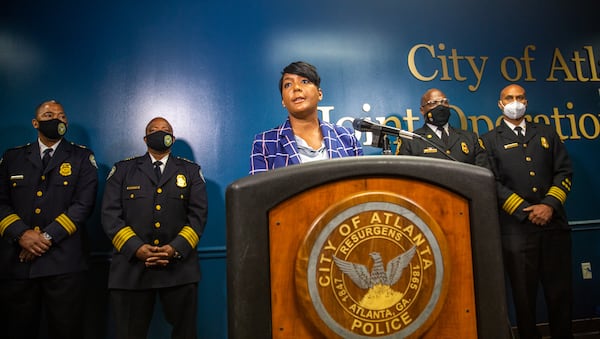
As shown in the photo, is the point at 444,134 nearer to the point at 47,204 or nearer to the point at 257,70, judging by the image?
the point at 257,70

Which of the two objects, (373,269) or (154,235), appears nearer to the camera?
(373,269)

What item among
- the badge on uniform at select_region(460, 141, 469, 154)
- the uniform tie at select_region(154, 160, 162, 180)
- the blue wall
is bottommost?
the uniform tie at select_region(154, 160, 162, 180)

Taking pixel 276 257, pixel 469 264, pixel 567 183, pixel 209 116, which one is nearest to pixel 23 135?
pixel 209 116

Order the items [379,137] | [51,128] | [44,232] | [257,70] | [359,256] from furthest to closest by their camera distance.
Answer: [257,70] < [51,128] < [44,232] < [379,137] < [359,256]

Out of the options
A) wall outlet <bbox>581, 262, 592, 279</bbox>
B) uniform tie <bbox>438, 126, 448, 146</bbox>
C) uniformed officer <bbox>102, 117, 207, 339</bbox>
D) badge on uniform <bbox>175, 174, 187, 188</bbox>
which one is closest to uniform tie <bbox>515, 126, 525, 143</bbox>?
uniform tie <bbox>438, 126, 448, 146</bbox>

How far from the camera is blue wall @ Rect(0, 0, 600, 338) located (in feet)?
9.84

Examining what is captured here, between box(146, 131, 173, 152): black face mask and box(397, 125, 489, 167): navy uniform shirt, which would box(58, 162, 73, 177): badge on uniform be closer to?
box(146, 131, 173, 152): black face mask

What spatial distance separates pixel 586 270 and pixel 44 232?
404cm

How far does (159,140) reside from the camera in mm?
2584

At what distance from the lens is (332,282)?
0.58 m

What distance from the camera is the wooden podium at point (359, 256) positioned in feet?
1.91

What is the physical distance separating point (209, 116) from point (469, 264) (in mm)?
2722

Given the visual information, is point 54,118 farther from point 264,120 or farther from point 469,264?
point 469,264

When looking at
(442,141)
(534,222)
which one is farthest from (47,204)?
(534,222)
